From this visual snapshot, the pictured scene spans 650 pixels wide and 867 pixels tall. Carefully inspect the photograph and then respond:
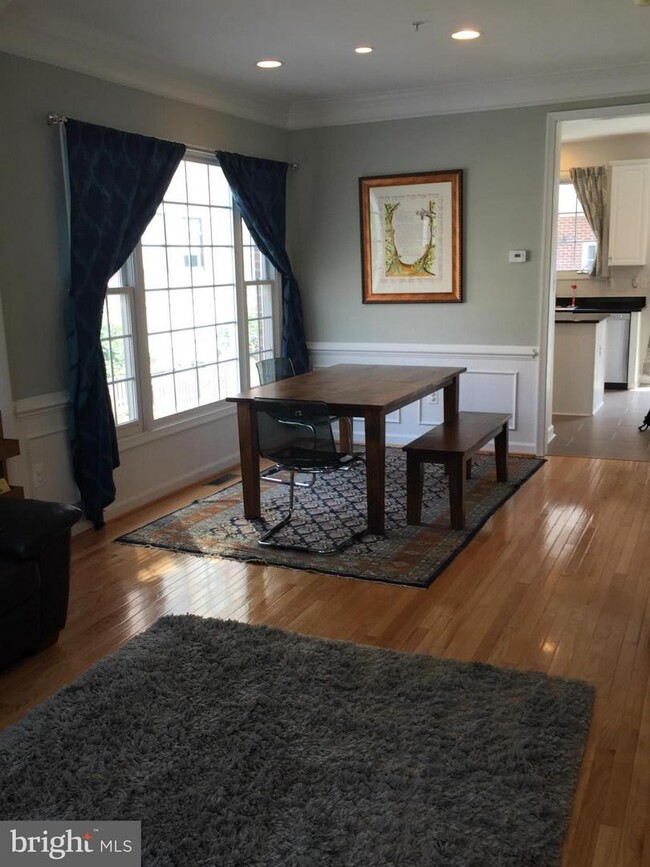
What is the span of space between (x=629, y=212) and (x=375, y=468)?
5774 millimetres

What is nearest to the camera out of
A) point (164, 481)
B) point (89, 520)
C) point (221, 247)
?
→ point (89, 520)

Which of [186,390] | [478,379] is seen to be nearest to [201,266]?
[186,390]

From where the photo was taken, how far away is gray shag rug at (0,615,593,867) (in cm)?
204

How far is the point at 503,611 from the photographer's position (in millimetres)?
3359

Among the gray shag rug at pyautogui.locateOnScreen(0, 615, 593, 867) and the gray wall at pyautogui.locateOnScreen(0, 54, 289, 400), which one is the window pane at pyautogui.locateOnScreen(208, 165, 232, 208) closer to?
the gray wall at pyautogui.locateOnScreen(0, 54, 289, 400)

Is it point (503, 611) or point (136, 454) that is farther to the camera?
point (136, 454)

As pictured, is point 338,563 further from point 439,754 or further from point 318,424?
point 439,754

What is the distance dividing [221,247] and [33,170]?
1.82 m

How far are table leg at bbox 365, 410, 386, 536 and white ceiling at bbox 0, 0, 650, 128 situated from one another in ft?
6.43

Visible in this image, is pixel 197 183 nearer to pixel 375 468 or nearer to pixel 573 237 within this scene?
pixel 375 468

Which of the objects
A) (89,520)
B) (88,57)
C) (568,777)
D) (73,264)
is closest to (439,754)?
(568,777)

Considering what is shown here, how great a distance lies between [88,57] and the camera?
4191 mm

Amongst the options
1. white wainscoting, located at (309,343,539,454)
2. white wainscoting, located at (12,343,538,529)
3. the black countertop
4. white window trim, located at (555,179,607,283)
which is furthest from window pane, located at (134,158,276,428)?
white window trim, located at (555,179,607,283)

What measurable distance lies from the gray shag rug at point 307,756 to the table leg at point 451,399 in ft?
8.08
